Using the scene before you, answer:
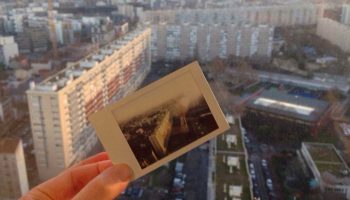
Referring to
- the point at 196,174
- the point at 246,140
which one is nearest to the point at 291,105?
the point at 246,140

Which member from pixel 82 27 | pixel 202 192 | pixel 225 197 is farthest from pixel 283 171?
pixel 82 27

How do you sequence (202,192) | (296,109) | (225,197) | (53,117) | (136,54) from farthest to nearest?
(136,54), (296,109), (53,117), (202,192), (225,197)

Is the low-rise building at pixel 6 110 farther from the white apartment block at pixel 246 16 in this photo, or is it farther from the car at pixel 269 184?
the white apartment block at pixel 246 16

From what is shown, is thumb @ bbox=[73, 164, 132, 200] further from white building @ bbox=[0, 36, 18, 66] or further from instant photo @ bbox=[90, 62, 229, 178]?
white building @ bbox=[0, 36, 18, 66]

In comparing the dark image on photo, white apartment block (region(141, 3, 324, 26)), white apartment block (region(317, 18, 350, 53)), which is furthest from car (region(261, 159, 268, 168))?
white apartment block (region(141, 3, 324, 26))

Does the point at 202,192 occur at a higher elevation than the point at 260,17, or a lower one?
lower

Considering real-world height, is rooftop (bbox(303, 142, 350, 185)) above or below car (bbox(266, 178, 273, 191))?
above

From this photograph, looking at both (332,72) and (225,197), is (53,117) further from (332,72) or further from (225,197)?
(332,72)

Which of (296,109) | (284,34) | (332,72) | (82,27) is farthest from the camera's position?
(82,27)
